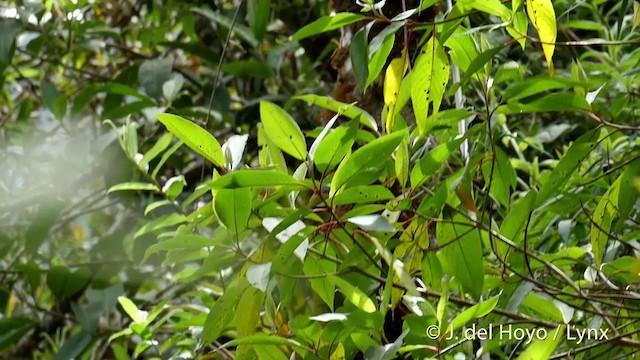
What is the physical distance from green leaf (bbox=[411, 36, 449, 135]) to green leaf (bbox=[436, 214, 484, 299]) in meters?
0.08

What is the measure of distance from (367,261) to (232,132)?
0.96 m

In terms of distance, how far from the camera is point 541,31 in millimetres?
591

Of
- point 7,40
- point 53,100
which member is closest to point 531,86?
point 7,40

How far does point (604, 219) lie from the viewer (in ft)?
2.25

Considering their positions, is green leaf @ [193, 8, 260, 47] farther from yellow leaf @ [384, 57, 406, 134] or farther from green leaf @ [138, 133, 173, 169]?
yellow leaf @ [384, 57, 406, 134]

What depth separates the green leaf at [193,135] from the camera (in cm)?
57

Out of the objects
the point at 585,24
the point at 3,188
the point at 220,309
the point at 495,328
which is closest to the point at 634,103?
the point at 585,24

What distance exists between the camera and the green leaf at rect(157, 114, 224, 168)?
571mm

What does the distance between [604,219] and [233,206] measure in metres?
0.30

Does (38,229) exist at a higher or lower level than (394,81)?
lower

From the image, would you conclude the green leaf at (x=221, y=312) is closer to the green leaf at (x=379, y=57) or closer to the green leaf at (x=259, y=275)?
the green leaf at (x=259, y=275)

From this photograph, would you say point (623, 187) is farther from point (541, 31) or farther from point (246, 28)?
point (246, 28)

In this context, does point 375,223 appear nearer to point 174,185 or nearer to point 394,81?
point 394,81

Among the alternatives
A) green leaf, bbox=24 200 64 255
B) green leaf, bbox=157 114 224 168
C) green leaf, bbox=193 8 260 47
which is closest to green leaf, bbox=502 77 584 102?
green leaf, bbox=157 114 224 168
